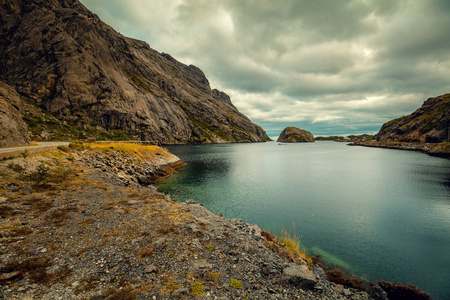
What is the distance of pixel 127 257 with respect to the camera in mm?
9328

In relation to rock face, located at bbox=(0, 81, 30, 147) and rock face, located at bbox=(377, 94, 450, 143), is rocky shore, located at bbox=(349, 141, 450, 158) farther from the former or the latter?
rock face, located at bbox=(0, 81, 30, 147)

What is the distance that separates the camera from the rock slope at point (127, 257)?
24.1ft

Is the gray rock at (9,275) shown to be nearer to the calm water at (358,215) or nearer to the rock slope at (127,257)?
the rock slope at (127,257)

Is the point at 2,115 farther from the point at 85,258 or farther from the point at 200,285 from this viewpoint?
the point at 200,285

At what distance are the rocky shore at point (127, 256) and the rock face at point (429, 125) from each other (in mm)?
200715

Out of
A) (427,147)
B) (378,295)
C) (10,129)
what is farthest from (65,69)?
(427,147)

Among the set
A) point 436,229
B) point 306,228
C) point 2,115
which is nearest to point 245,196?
point 306,228

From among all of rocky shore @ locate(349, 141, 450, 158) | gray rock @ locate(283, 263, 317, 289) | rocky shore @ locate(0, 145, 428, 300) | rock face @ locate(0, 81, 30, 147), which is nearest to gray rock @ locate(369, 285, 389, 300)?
rocky shore @ locate(0, 145, 428, 300)

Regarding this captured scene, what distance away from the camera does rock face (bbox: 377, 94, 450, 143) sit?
134 metres

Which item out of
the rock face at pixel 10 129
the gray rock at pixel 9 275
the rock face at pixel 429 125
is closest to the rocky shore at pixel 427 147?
the rock face at pixel 429 125

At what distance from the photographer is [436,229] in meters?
22.4

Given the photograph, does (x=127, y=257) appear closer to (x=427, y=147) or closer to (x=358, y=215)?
(x=358, y=215)

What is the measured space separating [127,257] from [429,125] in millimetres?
235850

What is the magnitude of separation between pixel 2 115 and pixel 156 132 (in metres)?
140
